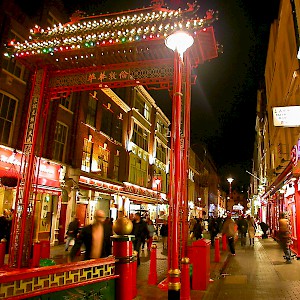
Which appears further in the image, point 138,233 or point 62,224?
point 62,224

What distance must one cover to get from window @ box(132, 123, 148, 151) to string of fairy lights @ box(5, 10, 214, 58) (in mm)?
23209

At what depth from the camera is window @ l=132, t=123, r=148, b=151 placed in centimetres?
3438

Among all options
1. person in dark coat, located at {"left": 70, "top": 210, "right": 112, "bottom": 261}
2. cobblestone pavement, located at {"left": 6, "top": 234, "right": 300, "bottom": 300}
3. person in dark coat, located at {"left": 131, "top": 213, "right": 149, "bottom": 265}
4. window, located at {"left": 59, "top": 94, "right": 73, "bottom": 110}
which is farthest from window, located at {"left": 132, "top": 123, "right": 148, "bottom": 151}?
person in dark coat, located at {"left": 70, "top": 210, "right": 112, "bottom": 261}

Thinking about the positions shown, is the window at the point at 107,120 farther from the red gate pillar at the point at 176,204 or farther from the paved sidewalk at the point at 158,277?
the red gate pillar at the point at 176,204

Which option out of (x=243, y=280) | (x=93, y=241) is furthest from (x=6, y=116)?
(x=243, y=280)

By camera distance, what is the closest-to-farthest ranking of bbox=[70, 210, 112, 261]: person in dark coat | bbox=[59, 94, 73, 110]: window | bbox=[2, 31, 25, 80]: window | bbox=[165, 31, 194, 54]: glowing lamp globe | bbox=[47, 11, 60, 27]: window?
Answer: bbox=[70, 210, 112, 261]: person in dark coat → bbox=[165, 31, 194, 54]: glowing lamp globe → bbox=[2, 31, 25, 80]: window → bbox=[47, 11, 60, 27]: window → bbox=[59, 94, 73, 110]: window

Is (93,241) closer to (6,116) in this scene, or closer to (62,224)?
(6,116)

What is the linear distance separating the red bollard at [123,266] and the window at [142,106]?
2940 cm

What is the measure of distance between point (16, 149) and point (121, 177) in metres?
14.6

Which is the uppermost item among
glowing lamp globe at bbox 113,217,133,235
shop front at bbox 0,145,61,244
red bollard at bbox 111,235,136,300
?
shop front at bbox 0,145,61,244

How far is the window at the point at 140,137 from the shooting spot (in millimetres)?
34375

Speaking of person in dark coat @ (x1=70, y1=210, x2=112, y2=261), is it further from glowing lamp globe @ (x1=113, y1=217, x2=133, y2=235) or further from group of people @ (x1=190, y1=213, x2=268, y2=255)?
group of people @ (x1=190, y1=213, x2=268, y2=255)

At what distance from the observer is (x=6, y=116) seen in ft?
55.8

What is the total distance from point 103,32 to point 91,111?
51.8 ft
